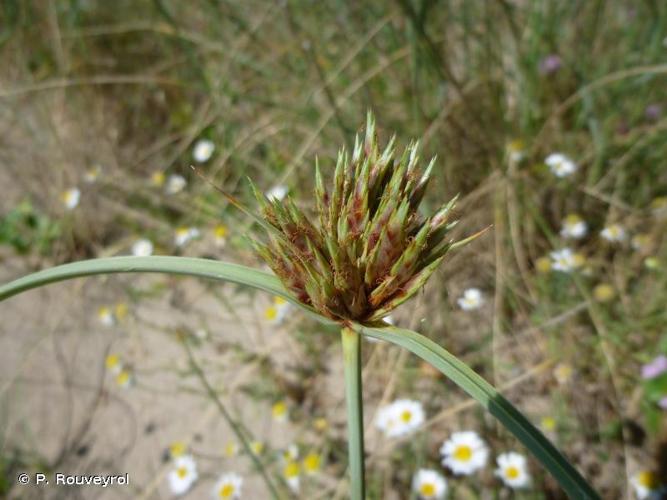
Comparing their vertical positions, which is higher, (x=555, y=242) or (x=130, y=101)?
(x=130, y=101)

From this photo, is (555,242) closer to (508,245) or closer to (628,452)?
(508,245)

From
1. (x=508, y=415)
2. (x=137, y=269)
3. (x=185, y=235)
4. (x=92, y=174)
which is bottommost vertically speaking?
(x=508, y=415)

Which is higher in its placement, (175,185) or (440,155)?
(175,185)

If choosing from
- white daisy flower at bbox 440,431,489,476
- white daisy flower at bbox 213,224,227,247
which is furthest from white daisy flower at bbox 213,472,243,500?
white daisy flower at bbox 213,224,227,247

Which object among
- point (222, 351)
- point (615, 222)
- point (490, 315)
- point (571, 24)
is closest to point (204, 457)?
point (222, 351)

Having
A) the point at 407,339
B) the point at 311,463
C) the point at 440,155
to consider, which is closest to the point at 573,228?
the point at 440,155

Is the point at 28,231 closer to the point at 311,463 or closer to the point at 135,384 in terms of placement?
the point at 135,384

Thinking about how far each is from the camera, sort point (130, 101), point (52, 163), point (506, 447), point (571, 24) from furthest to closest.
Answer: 1. point (130, 101)
2. point (52, 163)
3. point (571, 24)
4. point (506, 447)
